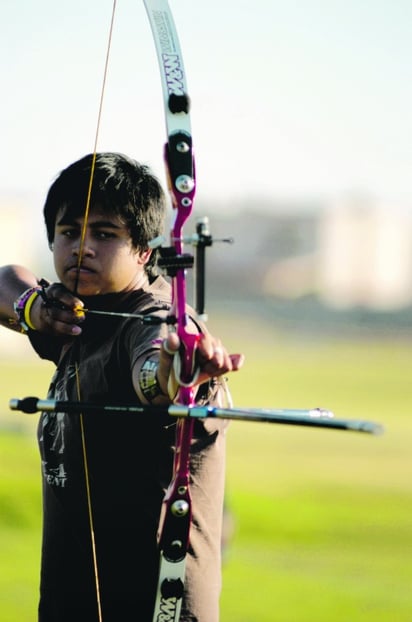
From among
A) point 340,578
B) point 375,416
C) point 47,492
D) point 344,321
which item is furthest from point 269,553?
point 344,321

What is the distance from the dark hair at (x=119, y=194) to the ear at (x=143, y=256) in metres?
0.01

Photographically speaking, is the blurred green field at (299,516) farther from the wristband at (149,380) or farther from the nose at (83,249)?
the wristband at (149,380)

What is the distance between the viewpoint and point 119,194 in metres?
2.61

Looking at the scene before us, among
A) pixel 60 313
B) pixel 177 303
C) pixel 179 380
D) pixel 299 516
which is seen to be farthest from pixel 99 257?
pixel 299 516

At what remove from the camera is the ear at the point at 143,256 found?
2.61 m

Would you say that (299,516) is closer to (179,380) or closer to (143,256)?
(143,256)

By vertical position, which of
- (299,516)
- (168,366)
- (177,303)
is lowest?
(168,366)

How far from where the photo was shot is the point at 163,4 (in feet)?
8.96

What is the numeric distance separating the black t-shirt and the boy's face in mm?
41

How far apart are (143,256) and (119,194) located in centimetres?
14

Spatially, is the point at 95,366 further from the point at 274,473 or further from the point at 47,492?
the point at 274,473

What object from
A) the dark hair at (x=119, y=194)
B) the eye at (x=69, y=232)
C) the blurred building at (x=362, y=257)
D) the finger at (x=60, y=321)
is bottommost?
the finger at (x=60, y=321)

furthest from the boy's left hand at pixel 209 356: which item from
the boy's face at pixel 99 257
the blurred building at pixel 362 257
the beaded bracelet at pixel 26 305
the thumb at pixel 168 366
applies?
the blurred building at pixel 362 257

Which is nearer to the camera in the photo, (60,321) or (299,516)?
(60,321)
